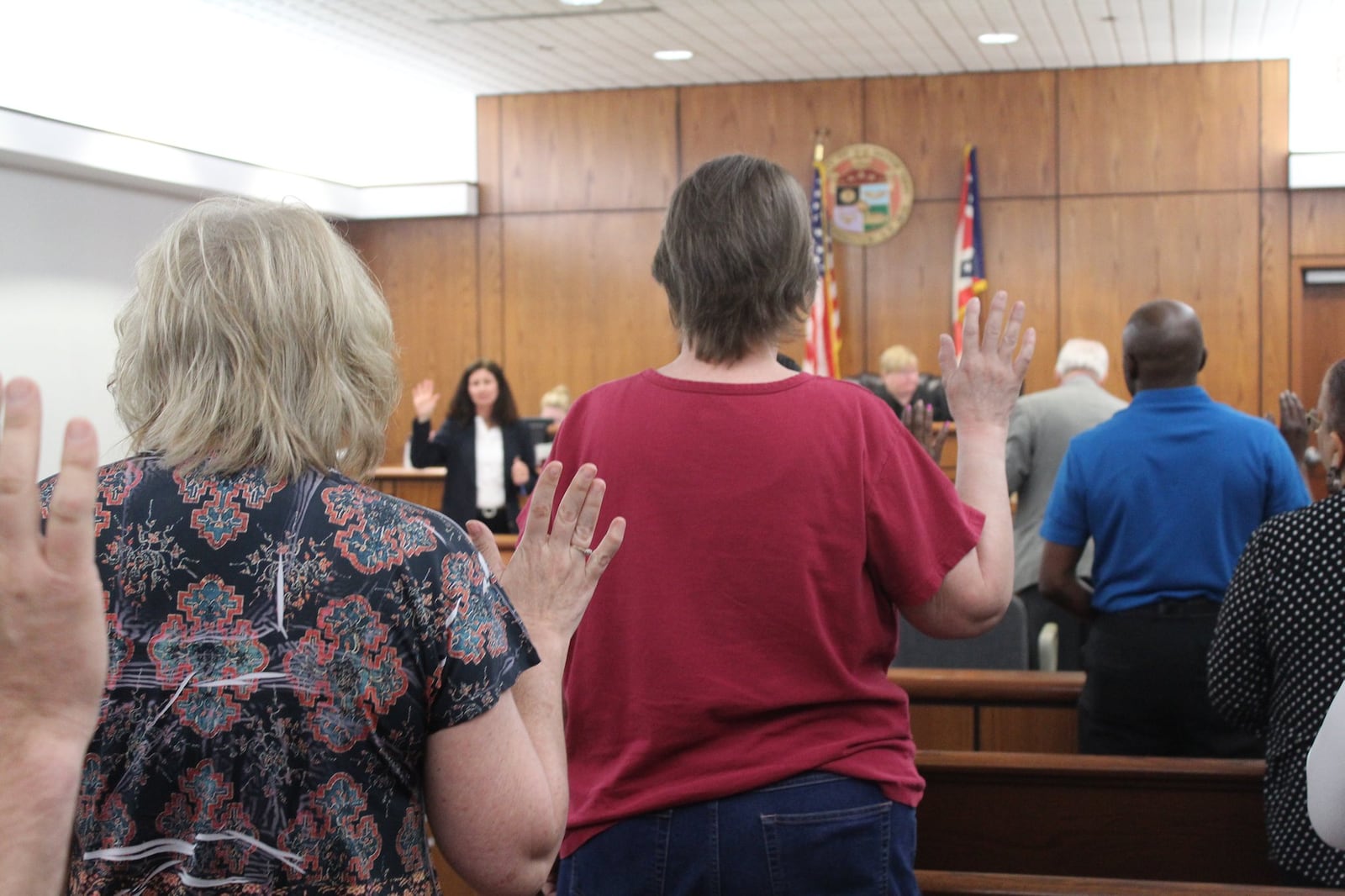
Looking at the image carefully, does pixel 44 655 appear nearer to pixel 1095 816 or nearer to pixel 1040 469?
pixel 1095 816

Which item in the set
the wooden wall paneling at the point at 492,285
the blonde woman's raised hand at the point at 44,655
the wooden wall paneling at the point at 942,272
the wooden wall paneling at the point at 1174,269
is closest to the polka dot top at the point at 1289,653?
the blonde woman's raised hand at the point at 44,655

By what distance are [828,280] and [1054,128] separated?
196cm

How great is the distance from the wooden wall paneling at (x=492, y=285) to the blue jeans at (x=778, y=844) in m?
9.38

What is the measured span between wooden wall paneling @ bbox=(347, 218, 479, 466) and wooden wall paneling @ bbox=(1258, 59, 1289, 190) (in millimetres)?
5947

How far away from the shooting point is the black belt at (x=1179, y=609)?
2.95 meters

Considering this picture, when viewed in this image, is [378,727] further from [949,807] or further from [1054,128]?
[1054,128]

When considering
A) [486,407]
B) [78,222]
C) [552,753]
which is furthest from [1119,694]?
[78,222]

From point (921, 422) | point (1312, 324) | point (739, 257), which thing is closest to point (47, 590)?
point (739, 257)

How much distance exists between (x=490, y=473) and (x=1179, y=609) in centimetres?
483

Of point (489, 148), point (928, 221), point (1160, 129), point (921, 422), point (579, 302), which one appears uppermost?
point (489, 148)

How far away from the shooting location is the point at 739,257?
1.72m

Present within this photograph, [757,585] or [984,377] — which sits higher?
[984,377]

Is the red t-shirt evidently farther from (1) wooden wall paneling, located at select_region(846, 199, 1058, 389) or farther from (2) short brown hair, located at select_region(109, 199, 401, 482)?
(1) wooden wall paneling, located at select_region(846, 199, 1058, 389)

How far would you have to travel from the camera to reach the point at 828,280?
9.85 meters
